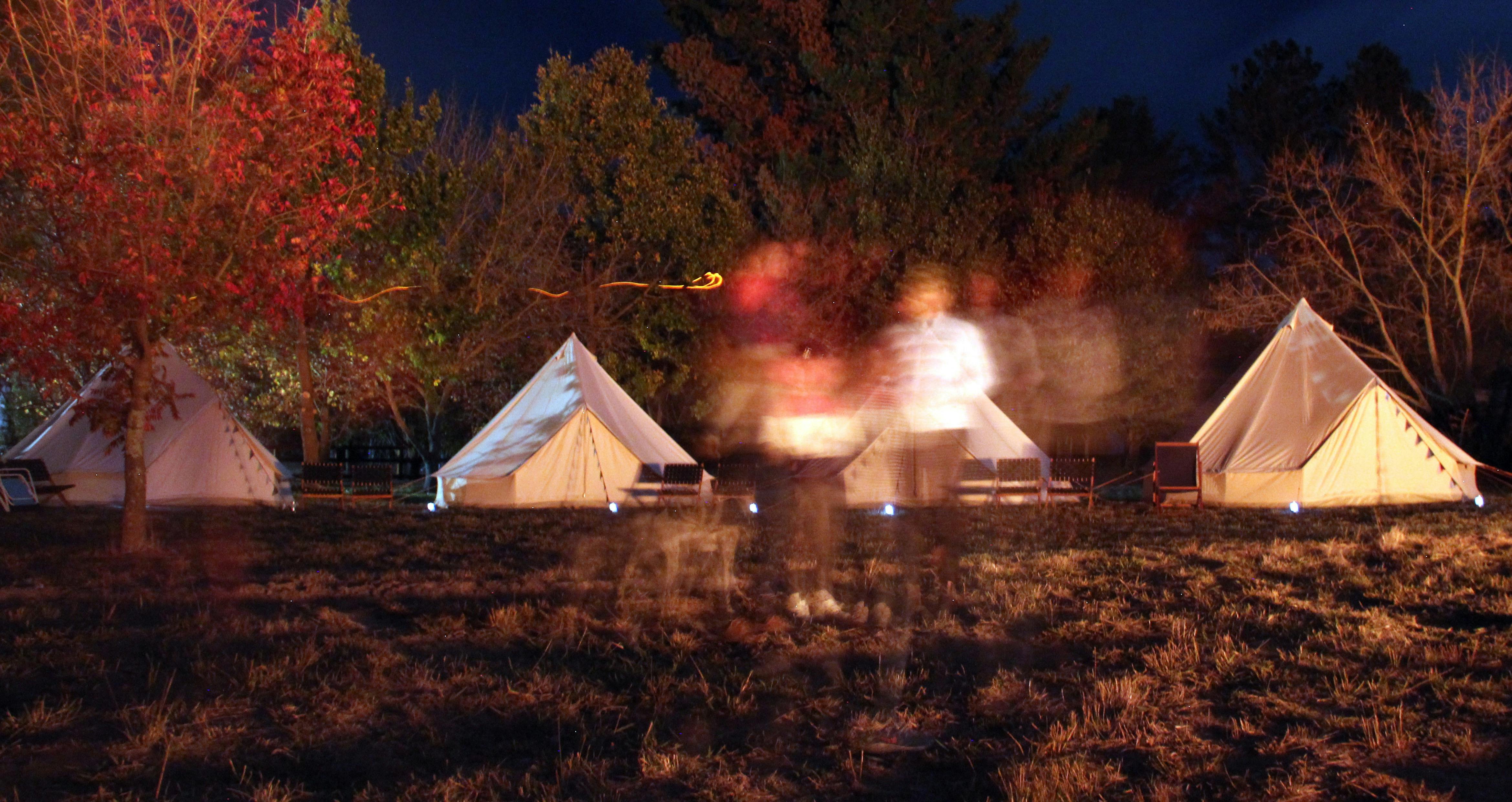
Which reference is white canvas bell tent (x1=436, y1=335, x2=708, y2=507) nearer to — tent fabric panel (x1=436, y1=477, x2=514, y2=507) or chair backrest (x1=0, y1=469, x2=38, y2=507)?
tent fabric panel (x1=436, y1=477, x2=514, y2=507)

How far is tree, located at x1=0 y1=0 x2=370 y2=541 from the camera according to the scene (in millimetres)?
9477

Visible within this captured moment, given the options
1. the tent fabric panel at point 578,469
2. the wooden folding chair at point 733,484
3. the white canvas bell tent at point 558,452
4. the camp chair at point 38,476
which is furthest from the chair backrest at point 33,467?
the wooden folding chair at point 733,484

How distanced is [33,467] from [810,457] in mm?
11063

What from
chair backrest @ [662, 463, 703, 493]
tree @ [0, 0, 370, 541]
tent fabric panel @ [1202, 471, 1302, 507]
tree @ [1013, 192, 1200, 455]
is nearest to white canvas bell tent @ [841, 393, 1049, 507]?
chair backrest @ [662, 463, 703, 493]

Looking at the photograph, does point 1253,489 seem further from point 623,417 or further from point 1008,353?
point 623,417

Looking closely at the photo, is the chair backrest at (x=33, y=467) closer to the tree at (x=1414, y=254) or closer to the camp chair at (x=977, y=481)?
the camp chair at (x=977, y=481)

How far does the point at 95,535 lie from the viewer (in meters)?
12.0

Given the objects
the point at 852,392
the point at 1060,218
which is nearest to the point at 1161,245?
the point at 1060,218

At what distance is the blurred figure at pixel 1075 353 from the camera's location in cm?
2320

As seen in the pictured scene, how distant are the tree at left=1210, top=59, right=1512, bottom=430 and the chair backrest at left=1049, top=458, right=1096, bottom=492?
6494 millimetres

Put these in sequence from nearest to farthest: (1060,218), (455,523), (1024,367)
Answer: (455,523)
(1024,367)
(1060,218)

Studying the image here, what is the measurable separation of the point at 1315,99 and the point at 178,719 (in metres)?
38.1

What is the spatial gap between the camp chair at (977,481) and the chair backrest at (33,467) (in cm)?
1282

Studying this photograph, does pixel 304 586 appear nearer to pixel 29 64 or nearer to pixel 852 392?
pixel 29 64
